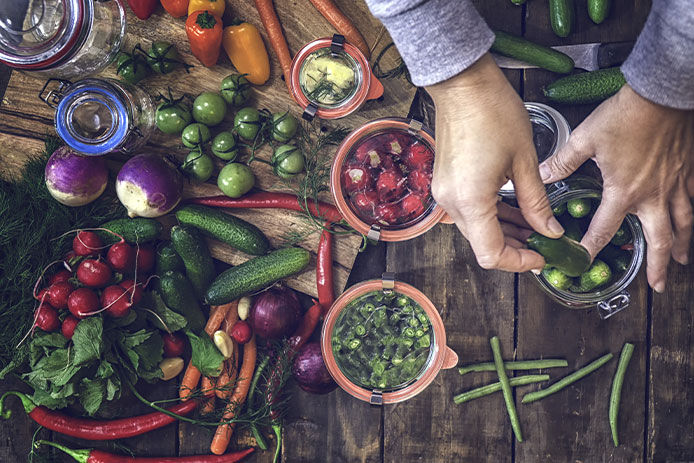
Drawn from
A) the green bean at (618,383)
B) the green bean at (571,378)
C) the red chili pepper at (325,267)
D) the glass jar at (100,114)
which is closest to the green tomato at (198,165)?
the glass jar at (100,114)

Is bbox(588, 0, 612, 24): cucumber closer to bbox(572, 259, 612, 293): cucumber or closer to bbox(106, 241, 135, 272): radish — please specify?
bbox(572, 259, 612, 293): cucumber

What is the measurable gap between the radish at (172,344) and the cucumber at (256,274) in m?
0.14

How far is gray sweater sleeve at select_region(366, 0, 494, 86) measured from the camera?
0.88 m

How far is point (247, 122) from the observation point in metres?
1.44

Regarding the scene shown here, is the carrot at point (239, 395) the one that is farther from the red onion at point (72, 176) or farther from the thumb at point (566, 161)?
the thumb at point (566, 161)

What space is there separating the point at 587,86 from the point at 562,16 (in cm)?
21

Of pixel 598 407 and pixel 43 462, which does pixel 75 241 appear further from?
pixel 598 407

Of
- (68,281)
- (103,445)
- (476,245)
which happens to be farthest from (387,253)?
(103,445)

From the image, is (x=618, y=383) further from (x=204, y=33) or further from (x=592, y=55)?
(x=204, y=33)

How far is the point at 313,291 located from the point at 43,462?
0.92 m

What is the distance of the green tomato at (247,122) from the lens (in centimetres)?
144

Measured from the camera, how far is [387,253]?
5.09 feet

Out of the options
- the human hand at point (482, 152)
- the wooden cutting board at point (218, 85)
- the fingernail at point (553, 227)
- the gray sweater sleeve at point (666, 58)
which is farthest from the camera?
the wooden cutting board at point (218, 85)

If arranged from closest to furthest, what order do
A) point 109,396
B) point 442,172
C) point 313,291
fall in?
point 442,172 < point 109,396 < point 313,291
